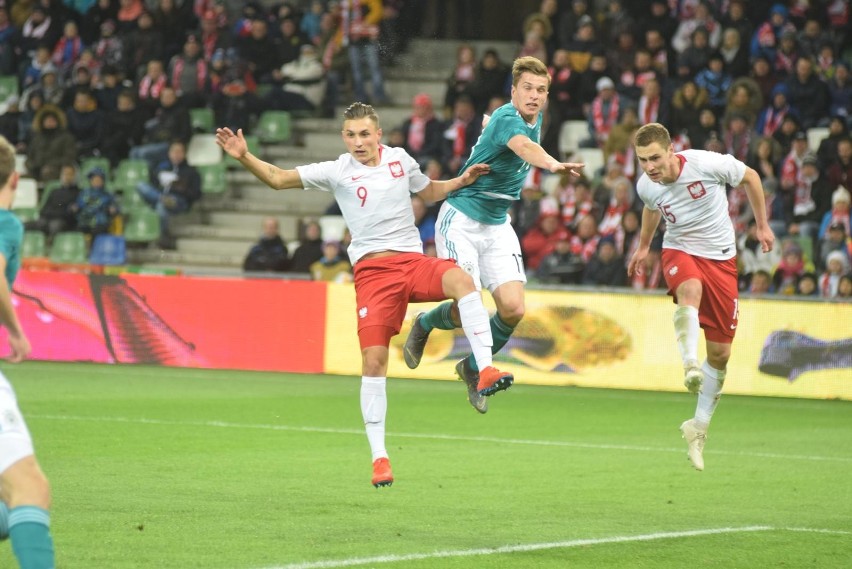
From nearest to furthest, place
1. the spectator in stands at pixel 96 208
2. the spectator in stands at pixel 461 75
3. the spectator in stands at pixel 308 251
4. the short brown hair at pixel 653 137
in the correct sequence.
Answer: the short brown hair at pixel 653 137 < the spectator in stands at pixel 308 251 < the spectator in stands at pixel 461 75 < the spectator in stands at pixel 96 208

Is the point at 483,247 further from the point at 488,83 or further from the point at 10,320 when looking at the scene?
the point at 488,83

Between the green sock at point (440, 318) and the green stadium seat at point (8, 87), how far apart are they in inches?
722

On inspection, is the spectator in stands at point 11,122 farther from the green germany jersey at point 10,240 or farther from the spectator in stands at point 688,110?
the green germany jersey at point 10,240

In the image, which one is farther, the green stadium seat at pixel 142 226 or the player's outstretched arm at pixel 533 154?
the green stadium seat at pixel 142 226

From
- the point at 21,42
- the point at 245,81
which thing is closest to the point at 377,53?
the point at 245,81

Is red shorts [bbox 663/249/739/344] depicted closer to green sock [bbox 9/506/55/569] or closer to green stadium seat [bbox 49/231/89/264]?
green sock [bbox 9/506/55/569]

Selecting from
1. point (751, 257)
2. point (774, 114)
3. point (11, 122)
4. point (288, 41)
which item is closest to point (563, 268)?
point (751, 257)

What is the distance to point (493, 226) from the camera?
10.4 metres

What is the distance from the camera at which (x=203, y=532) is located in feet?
27.5

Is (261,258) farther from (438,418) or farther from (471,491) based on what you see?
(471,491)

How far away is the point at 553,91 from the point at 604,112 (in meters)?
1.11

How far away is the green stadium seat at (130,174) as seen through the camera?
24.4 meters

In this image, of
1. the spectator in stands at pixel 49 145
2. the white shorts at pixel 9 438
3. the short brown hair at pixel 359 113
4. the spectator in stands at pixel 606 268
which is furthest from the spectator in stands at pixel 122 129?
the white shorts at pixel 9 438

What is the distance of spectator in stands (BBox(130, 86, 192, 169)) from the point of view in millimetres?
24422
